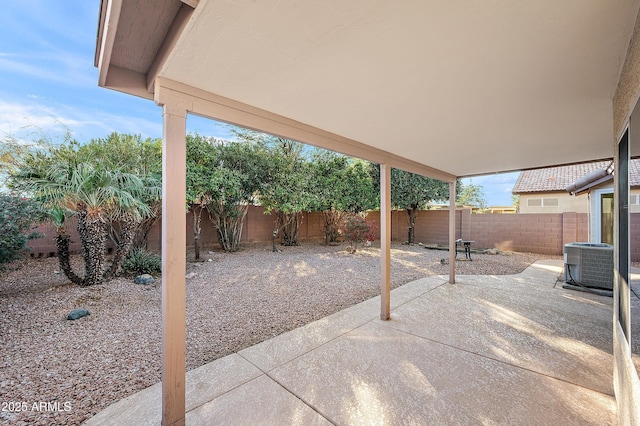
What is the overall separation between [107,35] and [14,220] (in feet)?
14.0

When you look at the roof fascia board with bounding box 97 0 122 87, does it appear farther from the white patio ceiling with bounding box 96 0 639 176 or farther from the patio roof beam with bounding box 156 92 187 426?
the patio roof beam with bounding box 156 92 187 426

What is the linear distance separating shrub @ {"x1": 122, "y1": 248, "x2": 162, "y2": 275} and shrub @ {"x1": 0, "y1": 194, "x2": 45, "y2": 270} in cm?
148

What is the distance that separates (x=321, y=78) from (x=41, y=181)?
4599 millimetres

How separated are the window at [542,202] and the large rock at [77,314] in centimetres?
1713

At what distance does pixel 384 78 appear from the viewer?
175cm

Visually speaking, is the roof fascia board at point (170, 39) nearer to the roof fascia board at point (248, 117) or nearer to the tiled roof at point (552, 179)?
the roof fascia board at point (248, 117)

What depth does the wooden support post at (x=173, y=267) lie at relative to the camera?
5.52ft

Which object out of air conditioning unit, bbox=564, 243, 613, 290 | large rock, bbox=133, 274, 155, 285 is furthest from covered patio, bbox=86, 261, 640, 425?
large rock, bbox=133, 274, 155, 285

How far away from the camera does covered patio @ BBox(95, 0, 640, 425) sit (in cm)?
123

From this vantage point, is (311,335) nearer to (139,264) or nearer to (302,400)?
(302,400)

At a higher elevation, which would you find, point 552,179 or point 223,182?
point 552,179

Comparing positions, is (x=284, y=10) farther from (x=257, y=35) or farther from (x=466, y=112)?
(x=466, y=112)

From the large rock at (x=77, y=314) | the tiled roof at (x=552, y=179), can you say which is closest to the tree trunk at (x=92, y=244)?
the large rock at (x=77, y=314)

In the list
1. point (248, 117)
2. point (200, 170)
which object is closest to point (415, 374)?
point (248, 117)
